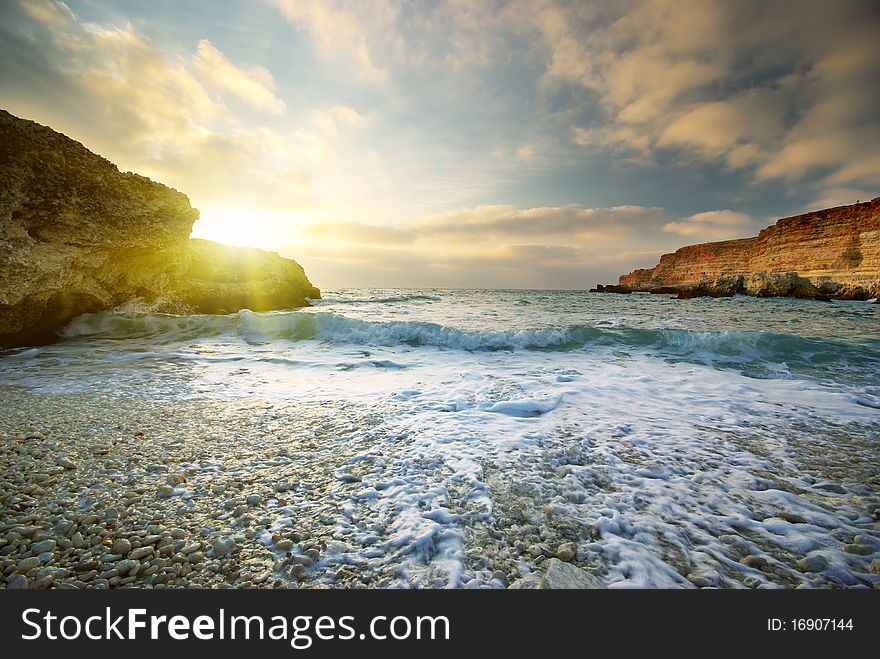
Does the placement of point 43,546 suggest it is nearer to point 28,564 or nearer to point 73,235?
point 28,564

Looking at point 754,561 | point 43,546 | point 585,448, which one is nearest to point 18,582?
point 43,546

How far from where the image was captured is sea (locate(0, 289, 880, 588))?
192 centimetres

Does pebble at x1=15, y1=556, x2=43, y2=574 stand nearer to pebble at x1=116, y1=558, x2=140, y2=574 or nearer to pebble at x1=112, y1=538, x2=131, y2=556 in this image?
pebble at x1=112, y1=538, x2=131, y2=556

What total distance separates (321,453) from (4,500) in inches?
81.3

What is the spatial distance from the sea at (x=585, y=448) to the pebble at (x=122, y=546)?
0.78 m

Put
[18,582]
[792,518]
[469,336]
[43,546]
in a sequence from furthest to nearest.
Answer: [469,336] → [792,518] → [43,546] → [18,582]

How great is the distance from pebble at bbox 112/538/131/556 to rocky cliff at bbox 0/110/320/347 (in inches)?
391

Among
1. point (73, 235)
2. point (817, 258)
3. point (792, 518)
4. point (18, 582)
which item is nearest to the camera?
point (18, 582)

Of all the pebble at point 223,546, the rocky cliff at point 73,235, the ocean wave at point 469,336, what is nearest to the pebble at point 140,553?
the pebble at point 223,546

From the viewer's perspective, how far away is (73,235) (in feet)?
28.2

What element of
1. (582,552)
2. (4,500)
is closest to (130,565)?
(4,500)

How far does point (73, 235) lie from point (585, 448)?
1301 cm

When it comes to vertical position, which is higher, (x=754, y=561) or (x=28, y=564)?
(x=28, y=564)

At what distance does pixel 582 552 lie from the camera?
1.92 m
